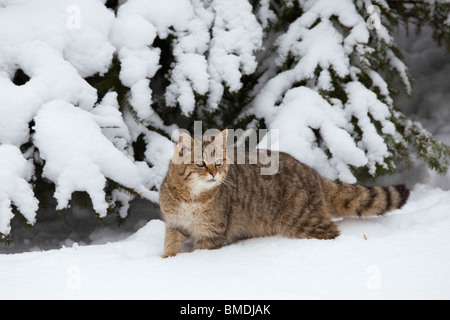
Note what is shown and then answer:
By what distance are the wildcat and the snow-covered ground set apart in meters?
0.12

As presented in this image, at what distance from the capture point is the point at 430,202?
413 cm

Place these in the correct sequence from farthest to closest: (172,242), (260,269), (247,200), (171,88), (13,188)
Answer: (171,88) → (247,200) → (172,242) → (13,188) → (260,269)

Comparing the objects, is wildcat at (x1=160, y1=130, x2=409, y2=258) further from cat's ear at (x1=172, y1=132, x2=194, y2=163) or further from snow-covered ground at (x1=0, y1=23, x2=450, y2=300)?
snow-covered ground at (x1=0, y1=23, x2=450, y2=300)

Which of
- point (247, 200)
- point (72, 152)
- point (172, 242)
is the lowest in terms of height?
point (172, 242)

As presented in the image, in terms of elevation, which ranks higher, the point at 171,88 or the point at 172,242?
the point at 171,88

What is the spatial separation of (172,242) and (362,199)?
1.37 m

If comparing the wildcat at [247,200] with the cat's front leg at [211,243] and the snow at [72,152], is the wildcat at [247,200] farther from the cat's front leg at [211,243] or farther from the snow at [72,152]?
the snow at [72,152]

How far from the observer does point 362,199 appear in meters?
3.57

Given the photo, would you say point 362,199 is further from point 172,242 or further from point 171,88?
point 171,88

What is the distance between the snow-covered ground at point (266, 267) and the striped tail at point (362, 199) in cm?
9

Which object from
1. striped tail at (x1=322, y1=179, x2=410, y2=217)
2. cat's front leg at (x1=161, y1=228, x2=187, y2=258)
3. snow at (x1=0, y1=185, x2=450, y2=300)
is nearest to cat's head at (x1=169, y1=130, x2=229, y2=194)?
cat's front leg at (x1=161, y1=228, x2=187, y2=258)

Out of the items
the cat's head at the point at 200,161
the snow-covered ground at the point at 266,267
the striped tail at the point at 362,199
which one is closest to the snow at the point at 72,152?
the snow-covered ground at the point at 266,267

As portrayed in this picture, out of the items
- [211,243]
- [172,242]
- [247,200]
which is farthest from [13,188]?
[247,200]

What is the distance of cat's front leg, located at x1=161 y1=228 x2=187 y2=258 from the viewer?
3.28m
